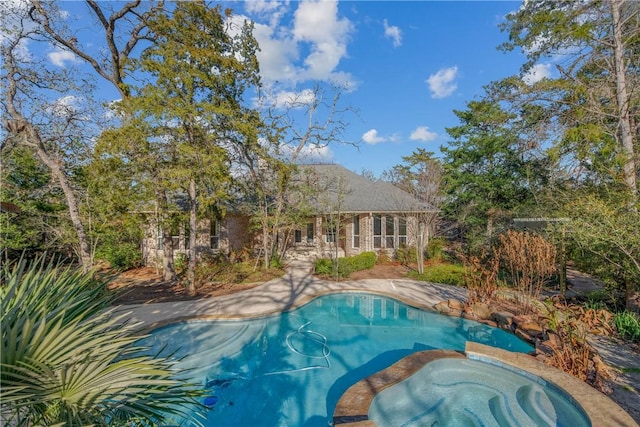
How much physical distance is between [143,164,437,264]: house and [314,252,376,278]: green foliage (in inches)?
66.0

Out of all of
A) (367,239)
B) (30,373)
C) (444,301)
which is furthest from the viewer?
(367,239)

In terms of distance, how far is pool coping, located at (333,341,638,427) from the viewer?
4055mm

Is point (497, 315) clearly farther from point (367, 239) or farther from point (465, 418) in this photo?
point (367, 239)

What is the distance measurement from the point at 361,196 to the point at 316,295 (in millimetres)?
9171

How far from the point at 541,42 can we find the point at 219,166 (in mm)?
12787

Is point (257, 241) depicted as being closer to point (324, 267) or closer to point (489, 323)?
point (324, 267)

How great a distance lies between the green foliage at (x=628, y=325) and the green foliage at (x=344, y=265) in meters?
9.29

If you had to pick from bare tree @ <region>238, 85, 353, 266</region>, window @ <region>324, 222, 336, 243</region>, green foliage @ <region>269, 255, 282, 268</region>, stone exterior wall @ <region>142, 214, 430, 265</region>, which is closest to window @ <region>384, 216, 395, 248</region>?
stone exterior wall @ <region>142, 214, 430, 265</region>

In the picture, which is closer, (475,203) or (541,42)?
(541,42)

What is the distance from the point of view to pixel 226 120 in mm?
12695

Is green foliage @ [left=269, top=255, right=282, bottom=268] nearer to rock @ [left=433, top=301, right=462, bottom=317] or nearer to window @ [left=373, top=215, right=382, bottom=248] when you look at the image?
window @ [left=373, top=215, right=382, bottom=248]

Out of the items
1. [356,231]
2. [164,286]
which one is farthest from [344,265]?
[164,286]

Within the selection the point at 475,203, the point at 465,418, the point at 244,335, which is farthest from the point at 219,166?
the point at 475,203

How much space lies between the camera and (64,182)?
10141 millimetres
